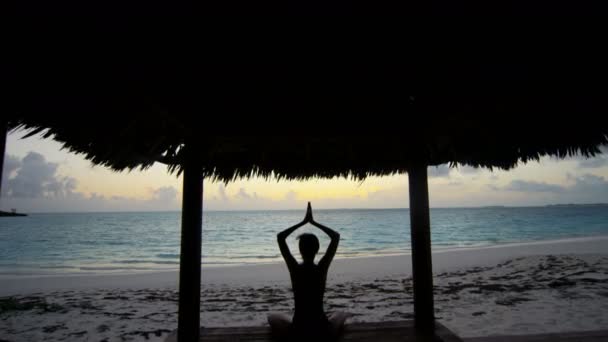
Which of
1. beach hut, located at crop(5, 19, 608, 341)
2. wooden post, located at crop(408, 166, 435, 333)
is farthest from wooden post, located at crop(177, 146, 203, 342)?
wooden post, located at crop(408, 166, 435, 333)

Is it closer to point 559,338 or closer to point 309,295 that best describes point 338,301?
point 559,338

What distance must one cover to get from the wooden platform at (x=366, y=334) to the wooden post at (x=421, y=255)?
0.43ft

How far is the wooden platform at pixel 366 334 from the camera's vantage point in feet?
8.20

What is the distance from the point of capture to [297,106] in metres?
2.27

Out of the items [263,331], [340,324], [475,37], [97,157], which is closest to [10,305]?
[97,157]

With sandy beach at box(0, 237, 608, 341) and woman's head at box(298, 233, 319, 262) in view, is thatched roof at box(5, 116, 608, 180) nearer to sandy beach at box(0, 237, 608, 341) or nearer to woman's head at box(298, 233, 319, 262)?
woman's head at box(298, 233, 319, 262)

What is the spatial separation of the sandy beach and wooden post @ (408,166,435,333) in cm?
170

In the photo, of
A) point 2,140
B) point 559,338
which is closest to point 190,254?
point 2,140

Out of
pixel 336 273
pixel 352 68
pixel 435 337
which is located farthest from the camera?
pixel 336 273

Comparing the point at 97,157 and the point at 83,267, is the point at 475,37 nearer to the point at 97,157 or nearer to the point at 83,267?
the point at 97,157

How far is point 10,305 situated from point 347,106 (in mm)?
7197

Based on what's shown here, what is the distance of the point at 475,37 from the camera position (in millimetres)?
1475

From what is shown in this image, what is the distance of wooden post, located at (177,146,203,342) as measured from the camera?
2.54 meters

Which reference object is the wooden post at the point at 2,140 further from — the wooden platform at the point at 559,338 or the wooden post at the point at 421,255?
the wooden platform at the point at 559,338
